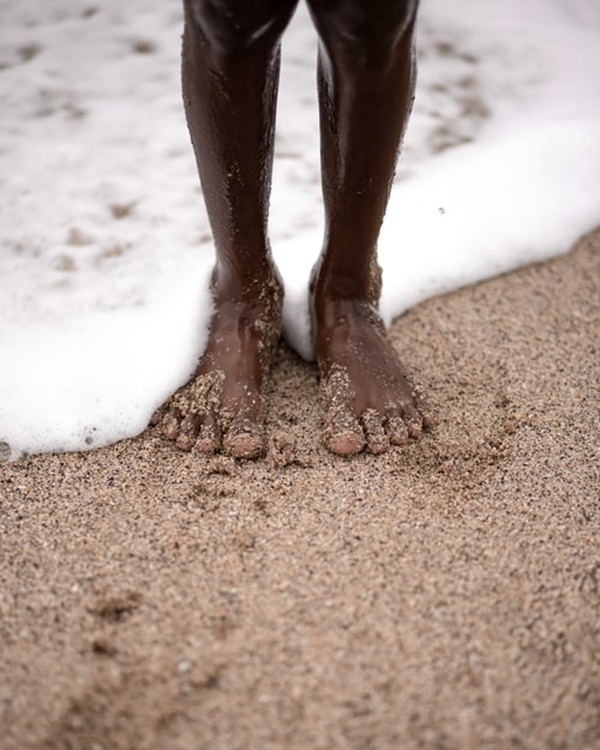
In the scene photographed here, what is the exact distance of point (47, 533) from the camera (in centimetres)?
130

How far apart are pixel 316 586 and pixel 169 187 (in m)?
1.42

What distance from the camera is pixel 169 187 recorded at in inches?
87.7

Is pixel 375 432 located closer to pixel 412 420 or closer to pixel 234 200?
pixel 412 420

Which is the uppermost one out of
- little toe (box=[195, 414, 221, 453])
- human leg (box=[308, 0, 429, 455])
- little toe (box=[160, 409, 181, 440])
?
human leg (box=[308, 0, 429, 455])

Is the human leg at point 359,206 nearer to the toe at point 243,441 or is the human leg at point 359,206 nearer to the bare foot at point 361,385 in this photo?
the bare foot at point 361,385

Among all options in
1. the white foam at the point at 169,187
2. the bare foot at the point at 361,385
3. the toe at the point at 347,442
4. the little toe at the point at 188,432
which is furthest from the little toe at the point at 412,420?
the little toe at the point at 188,432

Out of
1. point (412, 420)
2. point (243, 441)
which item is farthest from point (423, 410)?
point (243, 441)

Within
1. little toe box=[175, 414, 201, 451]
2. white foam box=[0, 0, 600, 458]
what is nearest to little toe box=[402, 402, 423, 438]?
white foam box=[0, 0, 600, 458]

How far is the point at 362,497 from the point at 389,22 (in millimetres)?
781

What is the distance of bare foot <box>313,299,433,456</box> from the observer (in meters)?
1.45

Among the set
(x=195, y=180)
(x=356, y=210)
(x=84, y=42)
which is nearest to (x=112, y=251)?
(x=195, y=180)

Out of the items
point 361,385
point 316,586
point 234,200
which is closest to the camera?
point 316,586

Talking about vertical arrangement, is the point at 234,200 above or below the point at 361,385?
above

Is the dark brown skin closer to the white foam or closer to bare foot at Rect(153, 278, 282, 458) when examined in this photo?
bare foot at Rect(153, 278, 282, 458)
